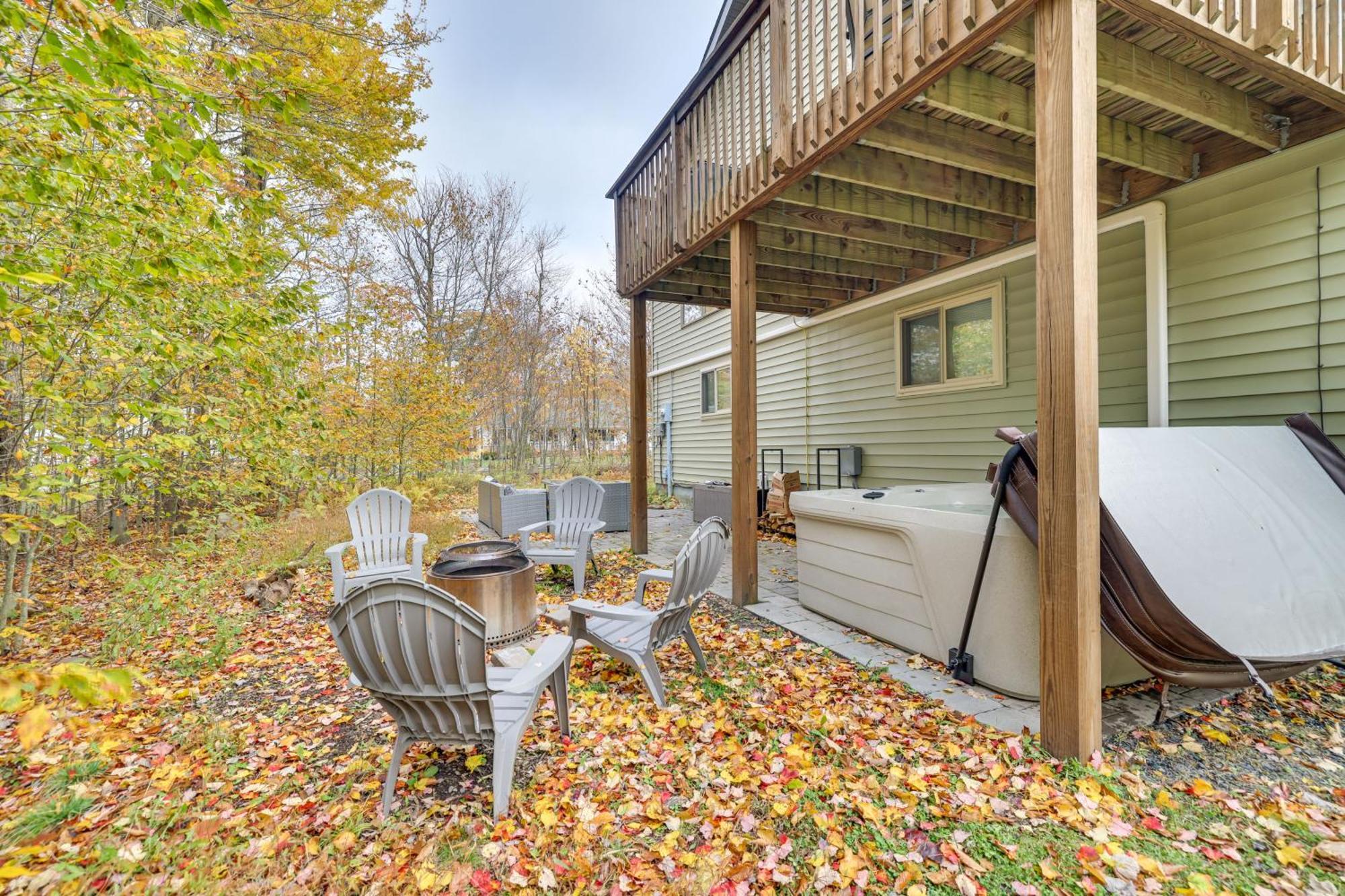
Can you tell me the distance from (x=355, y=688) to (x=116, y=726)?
1.03 meters

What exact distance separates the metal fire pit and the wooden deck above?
3102 mm

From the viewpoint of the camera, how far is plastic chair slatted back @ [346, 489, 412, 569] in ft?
15.5

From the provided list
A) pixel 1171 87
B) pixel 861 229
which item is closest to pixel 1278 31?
pixel 1171 87

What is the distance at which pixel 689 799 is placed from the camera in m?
2.17

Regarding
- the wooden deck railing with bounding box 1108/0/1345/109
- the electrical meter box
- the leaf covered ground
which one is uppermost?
the wooden deck railing with bounding box 1108/0/1345/109

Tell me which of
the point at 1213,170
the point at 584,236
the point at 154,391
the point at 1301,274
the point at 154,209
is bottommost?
the point at 154,391

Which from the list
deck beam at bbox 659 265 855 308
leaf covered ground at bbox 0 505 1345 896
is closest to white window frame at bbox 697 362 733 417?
deck beam at bbox 659 265 855 308

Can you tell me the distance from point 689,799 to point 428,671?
1121 mm

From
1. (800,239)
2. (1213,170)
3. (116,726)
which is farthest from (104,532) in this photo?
(1213,170)

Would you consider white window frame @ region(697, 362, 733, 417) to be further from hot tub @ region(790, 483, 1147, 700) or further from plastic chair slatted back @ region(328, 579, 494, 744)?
plastic chair slatted back @ region(328, 579, 494, 744)

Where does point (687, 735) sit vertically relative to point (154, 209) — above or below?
below

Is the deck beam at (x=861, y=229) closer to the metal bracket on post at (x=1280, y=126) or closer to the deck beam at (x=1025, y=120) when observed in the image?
the deck beam at (x=1025, y=120)

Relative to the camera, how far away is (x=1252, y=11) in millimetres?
2439

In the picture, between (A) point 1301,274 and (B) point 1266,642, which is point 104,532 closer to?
(B) point 1266,642
